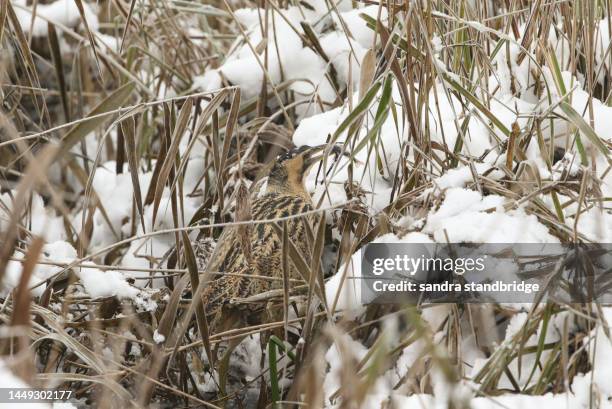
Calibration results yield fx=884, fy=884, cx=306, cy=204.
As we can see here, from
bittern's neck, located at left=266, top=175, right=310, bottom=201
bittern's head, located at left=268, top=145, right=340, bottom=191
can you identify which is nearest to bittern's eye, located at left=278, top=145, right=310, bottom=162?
bittern's head, located at left=268, top=145, right=340, bottom=191

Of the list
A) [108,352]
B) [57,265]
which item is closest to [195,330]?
[108,352]

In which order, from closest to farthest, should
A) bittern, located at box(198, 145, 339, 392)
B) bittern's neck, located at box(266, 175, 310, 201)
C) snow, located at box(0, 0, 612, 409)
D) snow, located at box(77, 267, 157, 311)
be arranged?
snow, located at box(0, 0, 612, 409) → snow, located at box(77, 267, 157, 311) → bittern, located at box(198, 145, 339, 392) → bittern's neck, located at box(266, 175, 310, 201)

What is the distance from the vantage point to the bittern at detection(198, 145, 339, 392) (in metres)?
2.51

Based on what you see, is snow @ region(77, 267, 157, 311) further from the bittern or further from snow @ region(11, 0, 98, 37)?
snow @ region(11, 0, 98, 37)

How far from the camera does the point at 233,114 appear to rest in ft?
7.94

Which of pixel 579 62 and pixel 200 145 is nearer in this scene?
pixel 579 62

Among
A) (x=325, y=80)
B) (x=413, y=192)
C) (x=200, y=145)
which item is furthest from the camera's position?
(x=200, y=145)

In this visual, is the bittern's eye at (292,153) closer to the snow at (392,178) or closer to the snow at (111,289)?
the snow at (392,178)

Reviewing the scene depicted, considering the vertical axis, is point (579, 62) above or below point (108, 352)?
above

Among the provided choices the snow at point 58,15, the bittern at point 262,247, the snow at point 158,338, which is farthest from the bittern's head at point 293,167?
the snow at point 58,15

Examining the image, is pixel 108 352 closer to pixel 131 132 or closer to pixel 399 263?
pixel 131 132

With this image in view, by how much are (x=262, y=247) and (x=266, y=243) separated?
2 cm

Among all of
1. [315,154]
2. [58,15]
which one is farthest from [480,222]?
[58,15]

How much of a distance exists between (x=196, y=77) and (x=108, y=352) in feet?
4.48
